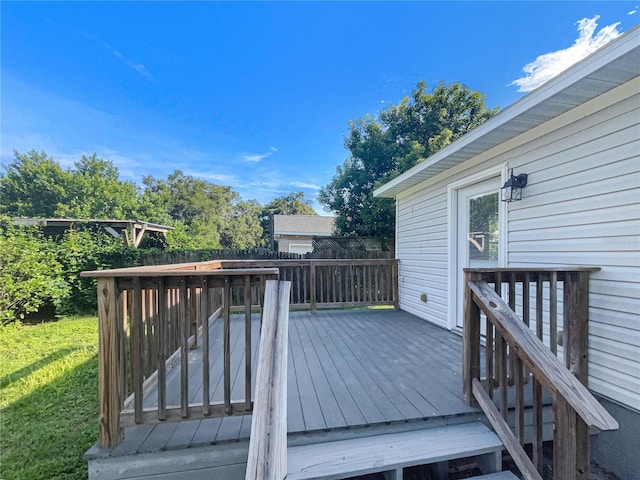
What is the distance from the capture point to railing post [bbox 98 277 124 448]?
59.6 inches

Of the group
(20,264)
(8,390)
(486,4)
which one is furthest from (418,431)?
(20,264)

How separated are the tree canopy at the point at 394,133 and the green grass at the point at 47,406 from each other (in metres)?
8.27

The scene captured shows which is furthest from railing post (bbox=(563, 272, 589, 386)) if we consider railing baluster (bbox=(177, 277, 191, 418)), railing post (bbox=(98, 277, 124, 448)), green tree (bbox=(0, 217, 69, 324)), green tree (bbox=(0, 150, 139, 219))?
green tree (bbox=(0, 150, 139, 219))

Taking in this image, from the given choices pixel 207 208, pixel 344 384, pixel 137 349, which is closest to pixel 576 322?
pixel 344 384

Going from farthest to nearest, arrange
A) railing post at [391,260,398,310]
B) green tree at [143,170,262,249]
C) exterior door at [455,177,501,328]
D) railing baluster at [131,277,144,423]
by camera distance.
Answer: green tree at [143,170,262,249] < railing post at [391,260,398,310] < exterior door at [455,177,501,328] < railing baluster at [131,277,144,423]

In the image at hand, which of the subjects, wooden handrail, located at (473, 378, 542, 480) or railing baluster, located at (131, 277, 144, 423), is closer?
wooden handrail, located at (473, 378, 542, 480)

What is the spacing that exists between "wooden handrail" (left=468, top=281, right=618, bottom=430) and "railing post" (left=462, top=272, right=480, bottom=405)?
60 mm

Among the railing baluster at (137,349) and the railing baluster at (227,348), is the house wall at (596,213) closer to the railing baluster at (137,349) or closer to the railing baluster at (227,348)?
the railing baluster at (227,348)

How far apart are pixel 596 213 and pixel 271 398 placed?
2610 mm

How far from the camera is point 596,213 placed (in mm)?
2080

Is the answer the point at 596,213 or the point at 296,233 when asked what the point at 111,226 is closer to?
the point at 296,233

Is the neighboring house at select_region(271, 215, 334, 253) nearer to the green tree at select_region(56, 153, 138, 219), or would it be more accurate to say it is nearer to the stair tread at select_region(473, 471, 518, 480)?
the green tree at select_region(56, 153, 138, 219)

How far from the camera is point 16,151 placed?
60.6 ft

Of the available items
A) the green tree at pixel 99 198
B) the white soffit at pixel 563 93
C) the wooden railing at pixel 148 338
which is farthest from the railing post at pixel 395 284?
the green tree at pixel 99 198
